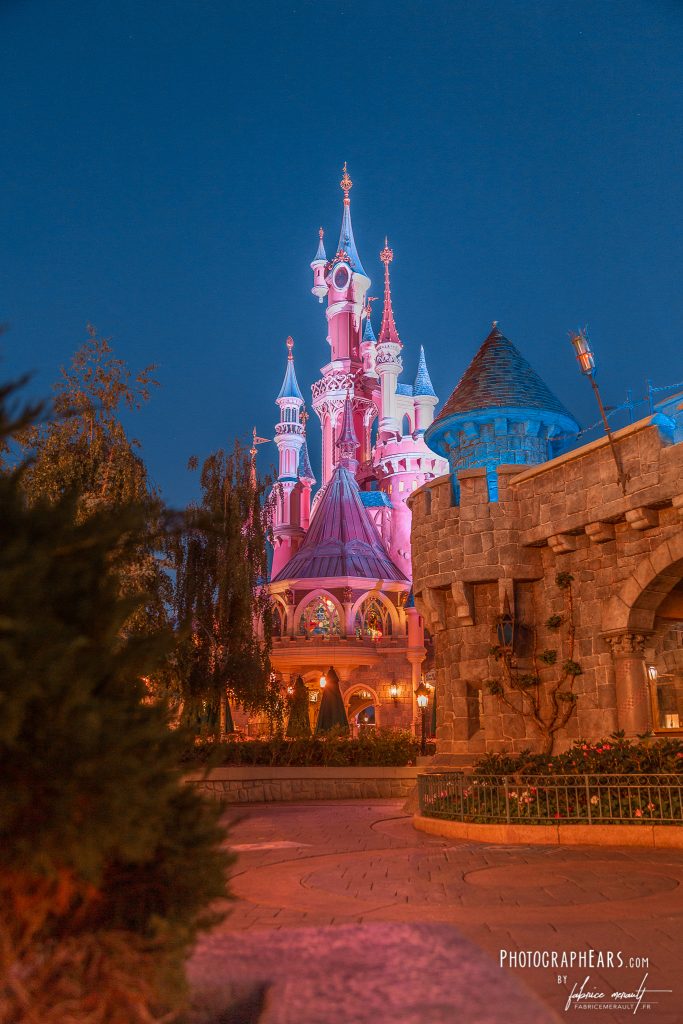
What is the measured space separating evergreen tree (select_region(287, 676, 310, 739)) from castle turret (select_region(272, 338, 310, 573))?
949 inches

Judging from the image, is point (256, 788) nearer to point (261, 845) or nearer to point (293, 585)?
point (261, 845)

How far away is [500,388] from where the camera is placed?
17.2m

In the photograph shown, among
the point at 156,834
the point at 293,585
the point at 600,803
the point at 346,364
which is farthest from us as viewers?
the point at 346,364

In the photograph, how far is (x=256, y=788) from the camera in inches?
784

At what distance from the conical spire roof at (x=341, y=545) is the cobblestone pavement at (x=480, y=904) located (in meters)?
29.2

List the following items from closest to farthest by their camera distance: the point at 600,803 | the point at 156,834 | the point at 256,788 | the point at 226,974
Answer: the point at 156,834, the point at 226,974, the point at 600,803, the point at 256,788

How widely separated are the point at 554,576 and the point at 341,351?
50.0 meters

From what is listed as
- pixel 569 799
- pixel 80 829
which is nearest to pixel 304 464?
pixel 569 799

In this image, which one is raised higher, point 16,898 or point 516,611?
point 516,611

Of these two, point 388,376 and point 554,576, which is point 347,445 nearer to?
point 388,376

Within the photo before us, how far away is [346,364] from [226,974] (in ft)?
197

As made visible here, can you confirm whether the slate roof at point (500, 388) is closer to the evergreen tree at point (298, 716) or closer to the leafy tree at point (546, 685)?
the leafy tree at point (546, 685)

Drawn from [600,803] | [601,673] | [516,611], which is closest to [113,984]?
[600,803]

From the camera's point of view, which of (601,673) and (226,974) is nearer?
(226,974)
